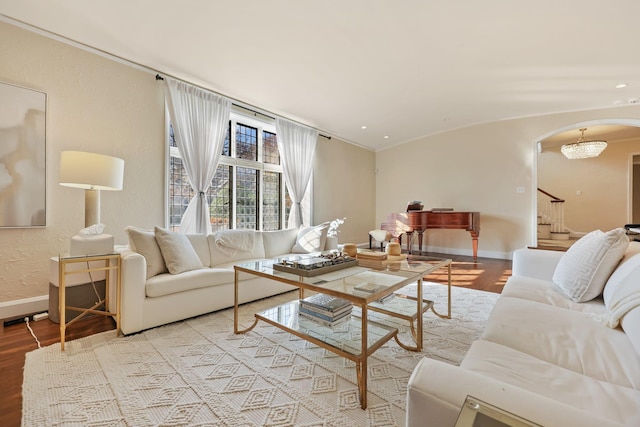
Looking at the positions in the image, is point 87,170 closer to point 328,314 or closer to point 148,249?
point 148,249

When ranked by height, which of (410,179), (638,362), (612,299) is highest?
(410,179)

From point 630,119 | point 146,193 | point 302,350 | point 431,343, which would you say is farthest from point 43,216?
point 630,119

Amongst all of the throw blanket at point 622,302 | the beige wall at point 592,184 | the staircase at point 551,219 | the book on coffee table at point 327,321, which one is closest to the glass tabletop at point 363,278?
the book on coffee table at point 327,321

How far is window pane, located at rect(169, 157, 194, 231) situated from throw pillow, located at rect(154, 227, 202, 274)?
1040mm

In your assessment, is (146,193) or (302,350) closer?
(302,350)

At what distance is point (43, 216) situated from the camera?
8.18ft

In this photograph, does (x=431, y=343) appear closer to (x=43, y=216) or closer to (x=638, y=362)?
(x=638, y=362)

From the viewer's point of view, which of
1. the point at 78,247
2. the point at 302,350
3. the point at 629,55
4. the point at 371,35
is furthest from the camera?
the point at 629,55

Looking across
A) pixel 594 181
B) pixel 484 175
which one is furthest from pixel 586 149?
pixel 594 181

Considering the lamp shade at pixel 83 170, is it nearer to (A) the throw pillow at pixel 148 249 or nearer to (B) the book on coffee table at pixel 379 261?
(A) the throw pillow at pixel 148 249

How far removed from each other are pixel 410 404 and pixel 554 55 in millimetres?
4063

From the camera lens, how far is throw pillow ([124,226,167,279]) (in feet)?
7.61

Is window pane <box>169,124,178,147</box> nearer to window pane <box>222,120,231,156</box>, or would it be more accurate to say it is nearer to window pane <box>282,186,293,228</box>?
window pane <box>222,120,231,156</box>

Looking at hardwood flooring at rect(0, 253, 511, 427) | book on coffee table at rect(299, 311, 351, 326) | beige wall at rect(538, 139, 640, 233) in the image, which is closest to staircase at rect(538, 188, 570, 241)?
beige wall at rect(538, 139, 640, 233)
